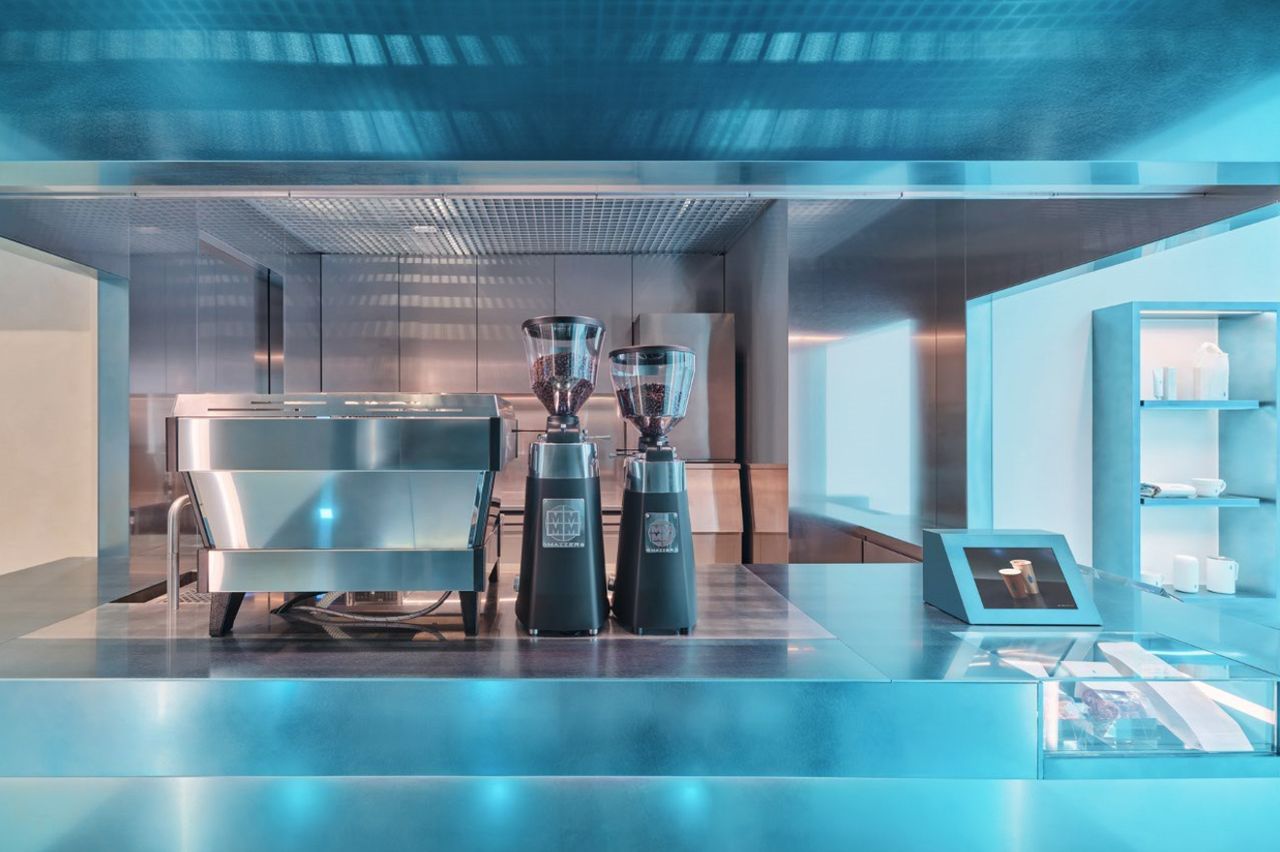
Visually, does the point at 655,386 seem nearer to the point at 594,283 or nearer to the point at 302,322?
the point at 594,283

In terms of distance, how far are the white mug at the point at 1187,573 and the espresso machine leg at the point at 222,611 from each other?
132 inches

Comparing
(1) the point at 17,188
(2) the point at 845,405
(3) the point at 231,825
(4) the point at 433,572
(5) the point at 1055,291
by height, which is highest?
(5) the point at 1055,291

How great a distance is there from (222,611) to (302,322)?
3.48m

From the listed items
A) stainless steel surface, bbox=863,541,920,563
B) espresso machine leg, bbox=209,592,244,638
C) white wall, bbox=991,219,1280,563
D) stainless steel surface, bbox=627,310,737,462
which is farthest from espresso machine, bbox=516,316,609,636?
stainless steel surface, bbox=627,310,737,462

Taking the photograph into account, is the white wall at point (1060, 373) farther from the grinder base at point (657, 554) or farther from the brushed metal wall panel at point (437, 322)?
the brushed metal wall panel at point (437, 322)

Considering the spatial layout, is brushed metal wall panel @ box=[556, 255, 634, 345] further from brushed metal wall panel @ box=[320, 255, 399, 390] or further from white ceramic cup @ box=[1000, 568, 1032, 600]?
white ceramic cup @ box=[1000, 568, 1032, 600]

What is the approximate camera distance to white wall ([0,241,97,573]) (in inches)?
80.5

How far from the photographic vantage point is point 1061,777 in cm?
87

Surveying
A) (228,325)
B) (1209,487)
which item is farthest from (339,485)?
(1209,487)

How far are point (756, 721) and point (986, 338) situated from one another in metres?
2.36

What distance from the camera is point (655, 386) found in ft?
3.80

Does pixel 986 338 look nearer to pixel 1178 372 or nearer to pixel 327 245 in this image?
pixel 1178 372

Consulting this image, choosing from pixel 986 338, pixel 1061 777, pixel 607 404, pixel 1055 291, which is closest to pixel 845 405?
pixel 986 338

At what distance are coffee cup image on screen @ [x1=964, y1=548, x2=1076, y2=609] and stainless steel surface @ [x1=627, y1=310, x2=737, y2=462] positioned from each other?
2659 millimetres
